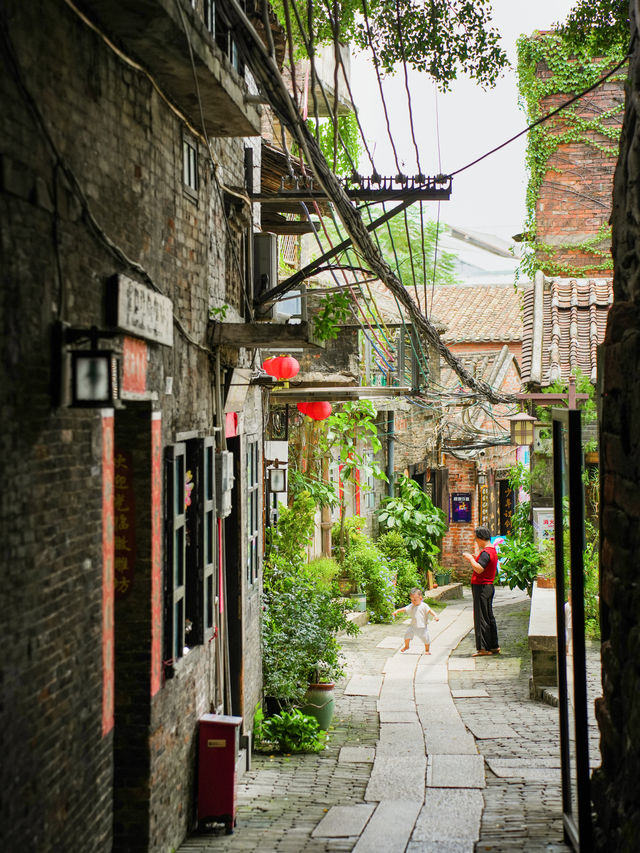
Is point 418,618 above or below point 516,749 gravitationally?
above

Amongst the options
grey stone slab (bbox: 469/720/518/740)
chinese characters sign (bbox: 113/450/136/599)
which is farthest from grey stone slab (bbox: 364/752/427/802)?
chinese characters sign (bbox: 113/450/136/599)

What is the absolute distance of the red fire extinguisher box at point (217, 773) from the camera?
671cm

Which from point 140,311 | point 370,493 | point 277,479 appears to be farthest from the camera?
point 370,493

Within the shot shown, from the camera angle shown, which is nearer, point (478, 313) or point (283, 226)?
point (283, 226)

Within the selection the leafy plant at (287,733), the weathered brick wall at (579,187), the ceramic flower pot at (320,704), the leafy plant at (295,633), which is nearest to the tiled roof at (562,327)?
the weathered brick wall at (579,187)


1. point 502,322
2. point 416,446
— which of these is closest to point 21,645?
point 416,446

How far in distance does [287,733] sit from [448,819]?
300 cm

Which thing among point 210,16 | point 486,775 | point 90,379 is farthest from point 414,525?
point 90,379

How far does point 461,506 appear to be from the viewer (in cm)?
2786

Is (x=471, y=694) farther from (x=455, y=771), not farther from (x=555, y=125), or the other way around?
(x=555, y=125)

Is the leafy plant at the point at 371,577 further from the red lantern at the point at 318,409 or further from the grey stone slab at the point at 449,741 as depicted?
the grey stone slab at the point at 449,741

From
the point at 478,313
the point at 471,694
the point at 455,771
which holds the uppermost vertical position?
the point at 478,313

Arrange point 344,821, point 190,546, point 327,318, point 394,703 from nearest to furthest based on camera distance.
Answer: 1. point 344,821
2. point 190,546
3. point 327,318
4. point 394,703

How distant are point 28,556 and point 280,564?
7.91 m
